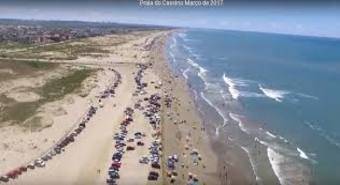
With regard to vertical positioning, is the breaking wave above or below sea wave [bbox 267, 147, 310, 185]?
above

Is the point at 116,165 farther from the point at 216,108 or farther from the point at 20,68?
the point at 20,68

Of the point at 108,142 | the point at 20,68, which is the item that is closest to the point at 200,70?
the point at 20,68

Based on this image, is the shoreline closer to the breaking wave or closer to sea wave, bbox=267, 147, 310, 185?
the breaking wave

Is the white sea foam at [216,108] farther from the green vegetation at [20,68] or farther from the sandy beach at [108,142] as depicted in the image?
the green vegetation at [20,68]

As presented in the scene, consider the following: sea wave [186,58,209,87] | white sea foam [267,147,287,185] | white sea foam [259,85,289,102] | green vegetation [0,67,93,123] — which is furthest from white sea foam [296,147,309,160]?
sea wave [186,58,209,87]

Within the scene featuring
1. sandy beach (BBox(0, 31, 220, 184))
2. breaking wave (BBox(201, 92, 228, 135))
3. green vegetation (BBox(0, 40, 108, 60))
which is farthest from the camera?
green vegetation (BBox(0, 40, 108, 60))

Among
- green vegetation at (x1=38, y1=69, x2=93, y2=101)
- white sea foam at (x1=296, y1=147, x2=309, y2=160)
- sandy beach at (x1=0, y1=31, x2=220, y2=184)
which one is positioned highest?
green vegetation at (x1=38, y1=69, x2=93, y2=101)
